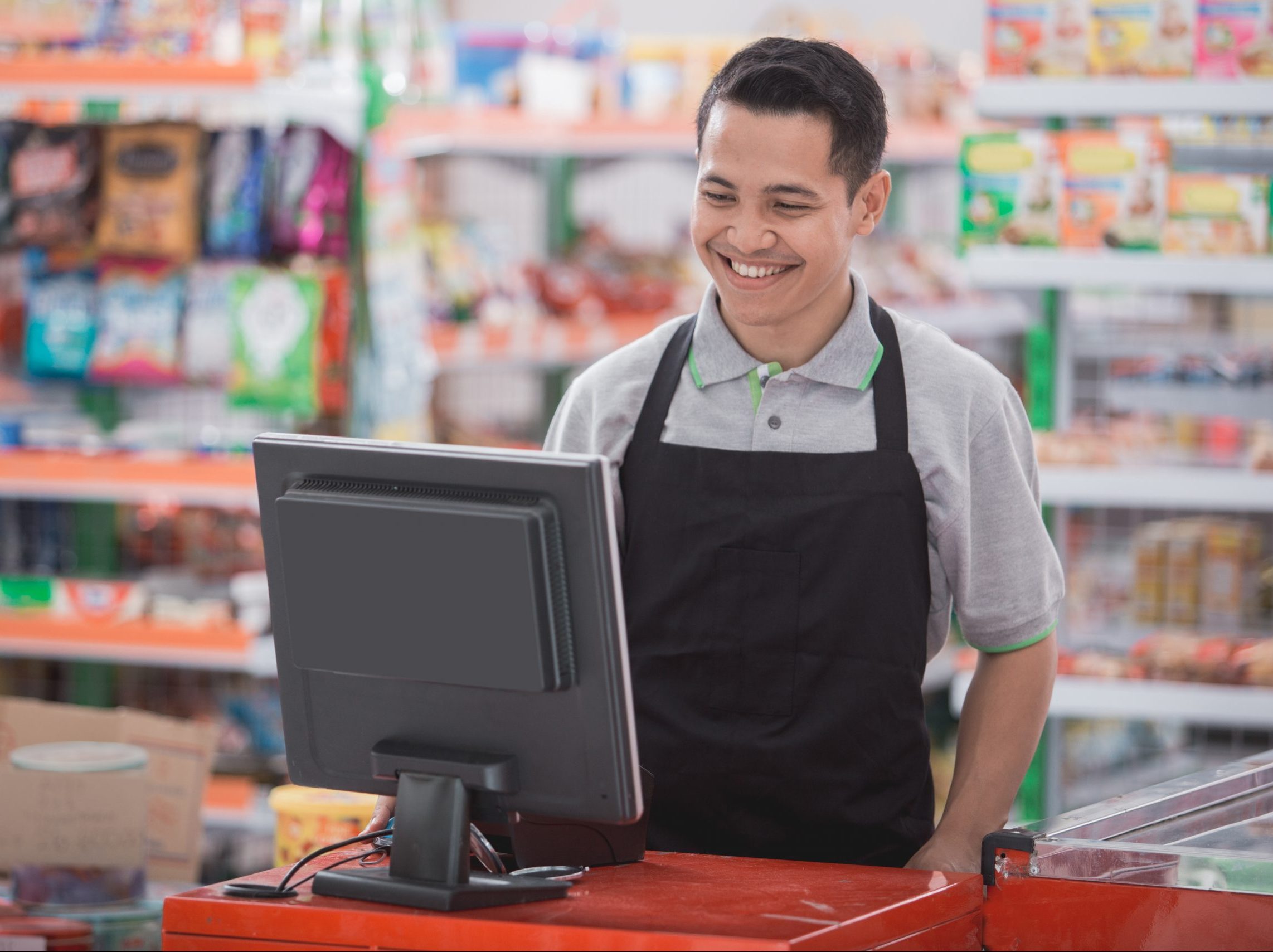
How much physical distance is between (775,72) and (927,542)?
0.61 meters

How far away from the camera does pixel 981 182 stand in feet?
10.6

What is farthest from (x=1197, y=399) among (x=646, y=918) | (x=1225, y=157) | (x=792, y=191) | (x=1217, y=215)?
(x=646, y=918)

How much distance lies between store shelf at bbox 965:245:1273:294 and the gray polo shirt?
3.85 ft

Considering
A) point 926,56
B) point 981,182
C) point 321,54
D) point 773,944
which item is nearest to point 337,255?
point 321,54

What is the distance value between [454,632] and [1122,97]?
2.25 m

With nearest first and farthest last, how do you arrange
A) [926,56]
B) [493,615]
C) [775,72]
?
[493,615] < [775,72] < [926,56]

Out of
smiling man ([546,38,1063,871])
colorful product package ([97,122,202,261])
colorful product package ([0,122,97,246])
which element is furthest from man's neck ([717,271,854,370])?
colorful product package ([0,122,97,246])

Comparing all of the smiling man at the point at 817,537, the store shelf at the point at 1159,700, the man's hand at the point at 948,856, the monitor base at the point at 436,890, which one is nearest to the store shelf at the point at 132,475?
the store shelf at the point at 1159,700

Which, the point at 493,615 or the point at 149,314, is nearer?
the point at 493,615

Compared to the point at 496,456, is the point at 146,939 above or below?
below

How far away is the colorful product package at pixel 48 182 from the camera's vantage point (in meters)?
4.05

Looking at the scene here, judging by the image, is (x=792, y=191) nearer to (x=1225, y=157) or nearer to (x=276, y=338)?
(x=1225, y=157)

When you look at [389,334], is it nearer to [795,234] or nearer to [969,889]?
[795,234]

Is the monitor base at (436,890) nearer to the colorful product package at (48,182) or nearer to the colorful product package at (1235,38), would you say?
the colorful product package at (1235,38)
